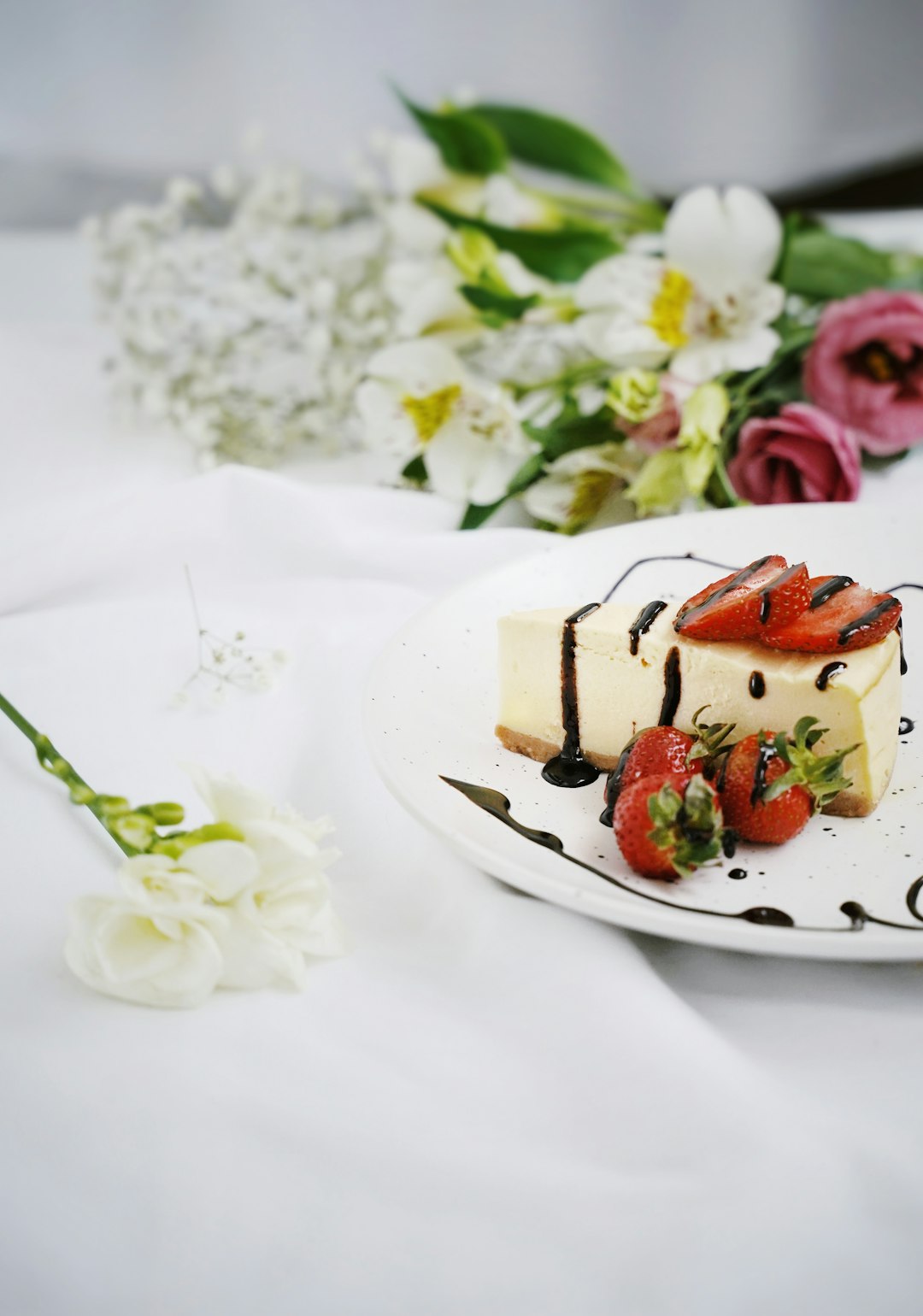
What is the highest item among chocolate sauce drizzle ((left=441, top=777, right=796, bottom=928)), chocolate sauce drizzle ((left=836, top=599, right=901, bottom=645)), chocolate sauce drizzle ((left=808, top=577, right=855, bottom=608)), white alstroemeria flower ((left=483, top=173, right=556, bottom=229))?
white alstroemeria flower ((left=483, top=173, right=556, bottom=229))

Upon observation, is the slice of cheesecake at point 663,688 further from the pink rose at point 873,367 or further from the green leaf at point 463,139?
the green leaf at point 463,139

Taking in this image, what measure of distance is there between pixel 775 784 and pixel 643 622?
0.85ft

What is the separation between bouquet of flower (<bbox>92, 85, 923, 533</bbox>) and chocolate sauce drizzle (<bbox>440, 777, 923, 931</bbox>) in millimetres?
724

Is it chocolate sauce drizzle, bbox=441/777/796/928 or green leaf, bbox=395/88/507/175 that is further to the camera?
green leaf, bbox=395/88/507/175

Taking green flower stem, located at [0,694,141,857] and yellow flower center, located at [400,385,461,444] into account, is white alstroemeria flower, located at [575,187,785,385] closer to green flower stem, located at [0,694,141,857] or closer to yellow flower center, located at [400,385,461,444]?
yellow flower center, located at [400,385,461,444]

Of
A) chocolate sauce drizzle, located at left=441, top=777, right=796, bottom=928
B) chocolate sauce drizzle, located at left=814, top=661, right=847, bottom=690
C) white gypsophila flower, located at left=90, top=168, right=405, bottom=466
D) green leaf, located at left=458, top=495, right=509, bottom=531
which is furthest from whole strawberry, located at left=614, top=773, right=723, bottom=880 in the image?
white gypsophila flower, located at left=90, top=168, right=405, bottom=466

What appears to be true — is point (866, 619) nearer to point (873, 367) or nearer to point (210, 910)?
point (210, 910)

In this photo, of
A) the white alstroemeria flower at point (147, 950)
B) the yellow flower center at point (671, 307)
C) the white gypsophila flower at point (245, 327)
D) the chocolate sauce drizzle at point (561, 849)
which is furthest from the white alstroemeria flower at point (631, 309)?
the white alstroemeria flower at point (147, 950)

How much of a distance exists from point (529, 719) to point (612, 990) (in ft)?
1.06

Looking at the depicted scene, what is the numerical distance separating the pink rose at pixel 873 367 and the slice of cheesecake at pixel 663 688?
75cm

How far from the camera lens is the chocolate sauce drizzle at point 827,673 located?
3.13 ft

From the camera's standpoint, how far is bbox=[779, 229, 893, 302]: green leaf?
187cm

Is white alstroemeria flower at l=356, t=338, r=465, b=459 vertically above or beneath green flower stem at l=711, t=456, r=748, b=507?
above

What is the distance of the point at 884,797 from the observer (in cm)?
99
